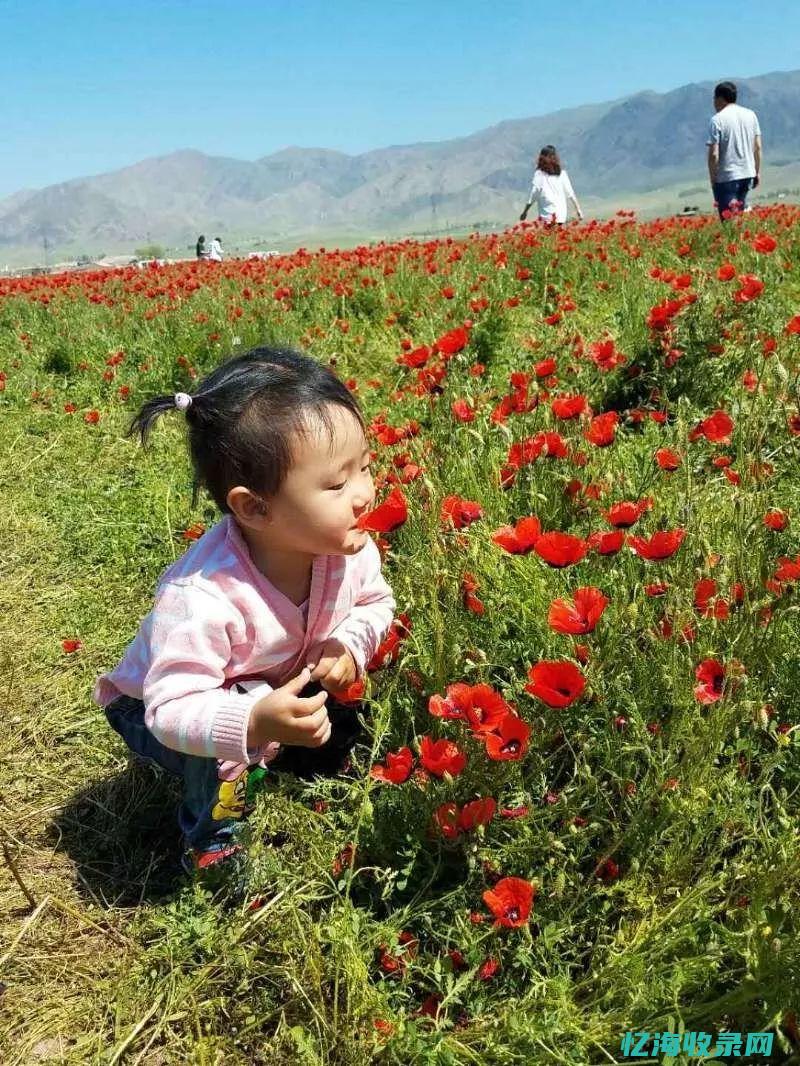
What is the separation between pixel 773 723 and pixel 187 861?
1308 millimetres

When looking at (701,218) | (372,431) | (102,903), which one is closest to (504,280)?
(701,218)

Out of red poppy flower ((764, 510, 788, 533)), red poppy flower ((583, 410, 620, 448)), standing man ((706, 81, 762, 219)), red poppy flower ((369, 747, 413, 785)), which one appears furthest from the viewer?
standing man ((706, 81, 762, 219))

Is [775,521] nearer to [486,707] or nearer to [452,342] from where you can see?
[486,707]

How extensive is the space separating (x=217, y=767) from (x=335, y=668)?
335mm

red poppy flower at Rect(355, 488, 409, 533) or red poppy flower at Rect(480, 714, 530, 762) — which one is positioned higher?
red poppy flower at Rect(355, 488, 409, 533)

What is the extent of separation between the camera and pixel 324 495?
173cm

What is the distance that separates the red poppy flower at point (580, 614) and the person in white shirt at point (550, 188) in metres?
8.89

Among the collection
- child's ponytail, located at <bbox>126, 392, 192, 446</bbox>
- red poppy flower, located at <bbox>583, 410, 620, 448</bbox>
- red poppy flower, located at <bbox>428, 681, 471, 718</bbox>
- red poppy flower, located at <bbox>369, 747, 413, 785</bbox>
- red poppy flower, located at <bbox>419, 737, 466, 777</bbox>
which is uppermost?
child's ponytail, located at <bbox>126, 392, 192, 446</bbox>

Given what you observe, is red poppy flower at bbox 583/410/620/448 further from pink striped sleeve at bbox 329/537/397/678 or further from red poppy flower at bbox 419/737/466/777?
red poppy flower at bbox 419/737/466/777

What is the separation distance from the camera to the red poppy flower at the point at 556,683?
1344mm

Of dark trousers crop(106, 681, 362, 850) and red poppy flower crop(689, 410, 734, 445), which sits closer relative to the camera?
dark trousers crop(106, 681, 362, 850)

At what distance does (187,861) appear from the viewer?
199cm

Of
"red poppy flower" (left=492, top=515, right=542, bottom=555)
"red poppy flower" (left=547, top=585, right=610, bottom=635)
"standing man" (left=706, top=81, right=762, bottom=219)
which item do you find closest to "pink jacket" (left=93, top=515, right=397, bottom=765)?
"red poppy flower" (left=492, top=515, right=542, bottom=555)

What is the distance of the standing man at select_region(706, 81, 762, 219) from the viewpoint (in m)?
8.37
